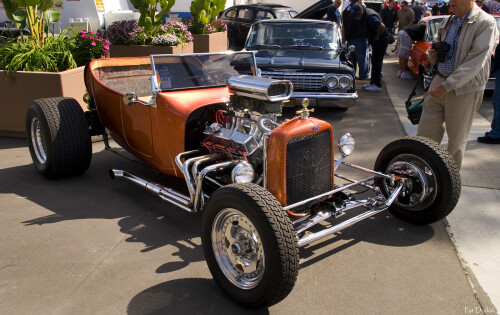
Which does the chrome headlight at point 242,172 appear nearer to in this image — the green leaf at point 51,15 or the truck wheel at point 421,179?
the truck wheel at point 421,179

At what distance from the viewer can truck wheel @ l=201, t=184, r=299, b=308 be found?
275cm

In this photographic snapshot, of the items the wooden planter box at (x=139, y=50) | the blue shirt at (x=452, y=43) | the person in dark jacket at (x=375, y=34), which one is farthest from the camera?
the person in dark jacket at (x=375, y=34)

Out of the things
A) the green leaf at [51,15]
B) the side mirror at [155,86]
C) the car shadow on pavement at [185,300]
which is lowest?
the car shadow on pavement at [185,300]

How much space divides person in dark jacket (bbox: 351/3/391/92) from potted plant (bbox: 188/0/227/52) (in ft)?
12.0

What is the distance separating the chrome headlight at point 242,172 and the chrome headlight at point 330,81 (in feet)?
13.8

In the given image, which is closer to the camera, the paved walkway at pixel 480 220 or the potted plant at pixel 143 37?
the paved walkway at pixel 480 220

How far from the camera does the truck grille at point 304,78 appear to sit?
744 centimetres

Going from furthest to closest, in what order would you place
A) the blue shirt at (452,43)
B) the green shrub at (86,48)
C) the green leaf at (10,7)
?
the green shrub at (86,48)
the green leaf at (10,7)
the blue shirt at (452,43)

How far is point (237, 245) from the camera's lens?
305 cm

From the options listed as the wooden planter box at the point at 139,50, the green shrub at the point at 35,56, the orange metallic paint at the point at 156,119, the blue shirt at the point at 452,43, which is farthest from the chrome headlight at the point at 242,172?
the wooden planter box at the point at 139,50

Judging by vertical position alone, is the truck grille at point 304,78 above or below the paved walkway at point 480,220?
above

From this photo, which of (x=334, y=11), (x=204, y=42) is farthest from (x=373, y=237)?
(x=334, y=11)

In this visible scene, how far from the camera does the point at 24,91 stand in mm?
6543

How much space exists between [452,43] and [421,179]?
1.51 metres
